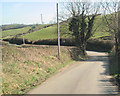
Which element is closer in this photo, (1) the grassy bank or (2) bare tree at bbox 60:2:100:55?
(1) the grassy bank

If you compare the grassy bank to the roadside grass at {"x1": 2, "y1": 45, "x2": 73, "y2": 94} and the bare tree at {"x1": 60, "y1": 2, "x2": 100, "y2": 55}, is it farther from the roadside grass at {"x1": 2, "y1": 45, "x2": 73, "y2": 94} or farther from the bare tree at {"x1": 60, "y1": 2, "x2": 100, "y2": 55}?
the bare tree at {"x1": 60, "y1": 2, "x2": 100, "y2": 55}

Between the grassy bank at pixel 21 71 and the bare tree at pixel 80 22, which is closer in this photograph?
the grassy bank at pixel 21 71

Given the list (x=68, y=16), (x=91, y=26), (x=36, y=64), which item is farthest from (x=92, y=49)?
(x=36, y=64)

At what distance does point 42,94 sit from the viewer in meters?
8.52

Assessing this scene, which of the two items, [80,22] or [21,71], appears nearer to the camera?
[21,71]

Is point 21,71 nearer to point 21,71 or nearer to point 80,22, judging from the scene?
point 21,71

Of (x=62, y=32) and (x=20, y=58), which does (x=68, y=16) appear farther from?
(x=20, y=58)

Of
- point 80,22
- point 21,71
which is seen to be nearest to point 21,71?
point 21,71

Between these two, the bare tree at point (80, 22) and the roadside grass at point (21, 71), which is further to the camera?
the bare tree at point (80, 22)

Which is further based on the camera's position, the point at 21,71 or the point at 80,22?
the point at 80,22

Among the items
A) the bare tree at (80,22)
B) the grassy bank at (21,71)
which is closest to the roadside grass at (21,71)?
the grassy bank at (21,71)

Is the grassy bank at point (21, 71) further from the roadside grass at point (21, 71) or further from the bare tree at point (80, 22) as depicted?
the bare tree at point (80, 22)

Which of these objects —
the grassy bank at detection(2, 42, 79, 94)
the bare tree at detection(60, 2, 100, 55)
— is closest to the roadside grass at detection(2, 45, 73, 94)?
the grassy bank at detection(2, 42, 79, 94)

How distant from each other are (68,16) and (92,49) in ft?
63.7
